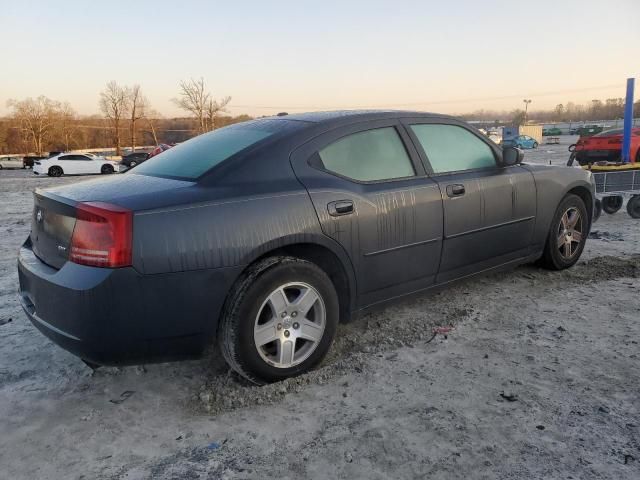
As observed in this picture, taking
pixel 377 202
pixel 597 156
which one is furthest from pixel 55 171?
pixel 377 202

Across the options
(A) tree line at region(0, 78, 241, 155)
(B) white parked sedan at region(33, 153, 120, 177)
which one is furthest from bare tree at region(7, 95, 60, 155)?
(B) white parked sedan at region(33, 153, 120, 177)

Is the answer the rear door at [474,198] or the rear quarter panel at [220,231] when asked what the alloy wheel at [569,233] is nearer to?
the rear door at [474,198]

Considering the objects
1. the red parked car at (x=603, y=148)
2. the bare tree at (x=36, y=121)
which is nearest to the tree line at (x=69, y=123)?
the bare tree at (x=36, y=121)

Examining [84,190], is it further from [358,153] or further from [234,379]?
[358,153]

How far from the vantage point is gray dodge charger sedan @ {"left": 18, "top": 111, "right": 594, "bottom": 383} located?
236 cm

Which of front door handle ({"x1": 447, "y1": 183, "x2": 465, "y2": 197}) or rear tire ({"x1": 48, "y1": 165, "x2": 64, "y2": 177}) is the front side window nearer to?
front door handle ({"x1": 447, "y1": 183, "x2": 465, "y2": 197})

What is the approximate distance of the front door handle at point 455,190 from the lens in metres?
3.52

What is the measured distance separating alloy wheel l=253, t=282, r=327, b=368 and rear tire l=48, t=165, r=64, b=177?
27330mm

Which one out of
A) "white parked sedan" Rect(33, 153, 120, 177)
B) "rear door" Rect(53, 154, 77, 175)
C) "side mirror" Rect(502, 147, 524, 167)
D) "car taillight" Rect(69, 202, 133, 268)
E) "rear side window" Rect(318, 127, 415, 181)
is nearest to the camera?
"car taillight" Rect(69, 202, 133, 268)

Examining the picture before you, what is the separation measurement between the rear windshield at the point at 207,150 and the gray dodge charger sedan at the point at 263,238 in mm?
15

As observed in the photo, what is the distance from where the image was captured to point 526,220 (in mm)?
4141

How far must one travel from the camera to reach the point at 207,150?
126 inches

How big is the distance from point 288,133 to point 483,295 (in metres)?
2.23

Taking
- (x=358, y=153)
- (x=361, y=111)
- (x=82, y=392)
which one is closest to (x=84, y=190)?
(x=82, y=392)
